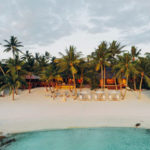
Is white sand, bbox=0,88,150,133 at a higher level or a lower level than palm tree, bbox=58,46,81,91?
lower

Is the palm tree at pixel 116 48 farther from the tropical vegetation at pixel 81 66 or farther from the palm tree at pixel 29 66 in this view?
the palm tree at pixel 29 66

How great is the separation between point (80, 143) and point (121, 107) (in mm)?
8607

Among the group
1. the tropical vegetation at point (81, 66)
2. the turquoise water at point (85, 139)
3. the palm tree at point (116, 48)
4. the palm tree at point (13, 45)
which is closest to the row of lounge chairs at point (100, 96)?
the tropical vegetation at point (81, 66)

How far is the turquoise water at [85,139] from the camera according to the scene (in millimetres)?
9211

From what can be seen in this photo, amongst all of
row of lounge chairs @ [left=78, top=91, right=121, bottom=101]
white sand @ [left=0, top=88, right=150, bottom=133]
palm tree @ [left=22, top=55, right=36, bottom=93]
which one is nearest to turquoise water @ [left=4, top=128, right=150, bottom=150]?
white sand @ [left=0, top=88, right=150, bottom=133]

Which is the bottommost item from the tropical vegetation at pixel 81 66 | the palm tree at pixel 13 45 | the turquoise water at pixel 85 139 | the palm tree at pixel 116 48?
the turquoise water at pixel 85 139

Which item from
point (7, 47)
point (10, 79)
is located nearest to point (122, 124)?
point (10, 79)

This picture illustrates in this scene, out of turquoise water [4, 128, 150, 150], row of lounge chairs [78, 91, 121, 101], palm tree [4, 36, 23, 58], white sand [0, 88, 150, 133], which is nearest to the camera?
turquoise water [4, 128, 150, 150]

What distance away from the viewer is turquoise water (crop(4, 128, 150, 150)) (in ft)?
30.2

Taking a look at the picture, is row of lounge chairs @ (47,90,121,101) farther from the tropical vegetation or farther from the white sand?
the white sand

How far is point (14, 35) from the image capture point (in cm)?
3030

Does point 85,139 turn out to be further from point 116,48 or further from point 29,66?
point 116,48

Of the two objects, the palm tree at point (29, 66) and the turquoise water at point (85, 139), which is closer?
the turquoise water at point (85, 139)

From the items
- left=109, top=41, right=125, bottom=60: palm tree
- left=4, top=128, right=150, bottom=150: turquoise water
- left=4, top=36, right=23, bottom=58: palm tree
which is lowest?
left=4, top=128, right=150, bottom=150: turquoise water
